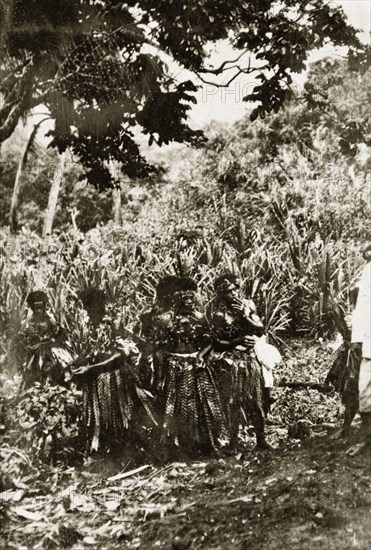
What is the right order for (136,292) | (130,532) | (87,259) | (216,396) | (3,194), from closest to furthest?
(130,532), (216,396), (136,292), (87,259), (3,194)

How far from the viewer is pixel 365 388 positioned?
4.00m

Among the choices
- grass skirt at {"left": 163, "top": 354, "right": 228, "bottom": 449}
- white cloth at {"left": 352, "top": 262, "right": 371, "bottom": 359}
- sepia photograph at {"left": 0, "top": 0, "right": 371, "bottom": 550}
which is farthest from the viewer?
grass skirt at {"left": 163, "top": 354, "right": 228, "bottom": 449}

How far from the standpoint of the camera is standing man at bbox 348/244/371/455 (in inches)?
157

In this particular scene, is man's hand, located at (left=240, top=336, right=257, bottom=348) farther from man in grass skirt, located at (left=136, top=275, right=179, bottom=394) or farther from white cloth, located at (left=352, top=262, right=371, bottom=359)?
white cloth, located at (left=352, top=262, right=371, bottom=359)

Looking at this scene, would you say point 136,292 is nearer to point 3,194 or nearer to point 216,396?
point 216,396

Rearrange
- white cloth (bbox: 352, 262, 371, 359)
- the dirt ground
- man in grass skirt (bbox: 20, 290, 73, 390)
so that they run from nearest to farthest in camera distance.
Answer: the dirt ground
white cloth (bbox: 352, 262, 371, 359)
man in grass skirt (bbox: 20, 290, 73, 390)

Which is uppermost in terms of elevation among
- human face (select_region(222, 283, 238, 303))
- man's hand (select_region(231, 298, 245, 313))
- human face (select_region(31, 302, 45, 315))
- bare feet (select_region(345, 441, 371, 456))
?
human face (select_region(222, 283, 238, 303))

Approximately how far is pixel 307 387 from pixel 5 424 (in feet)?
9.38

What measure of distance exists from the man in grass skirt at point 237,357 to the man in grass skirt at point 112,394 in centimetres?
63

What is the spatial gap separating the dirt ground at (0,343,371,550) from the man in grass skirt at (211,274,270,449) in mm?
Result: 389

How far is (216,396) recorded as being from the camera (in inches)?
179

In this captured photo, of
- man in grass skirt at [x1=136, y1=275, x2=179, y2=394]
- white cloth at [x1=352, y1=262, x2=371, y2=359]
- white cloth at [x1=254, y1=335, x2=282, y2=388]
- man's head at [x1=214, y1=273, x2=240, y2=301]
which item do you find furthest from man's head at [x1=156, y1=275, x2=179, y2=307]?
white cloth at [x1=352, y1=262, x2=371, y2=359]

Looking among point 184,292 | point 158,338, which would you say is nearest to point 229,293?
point 184,292

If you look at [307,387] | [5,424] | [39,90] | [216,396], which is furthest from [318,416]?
[39,90]
